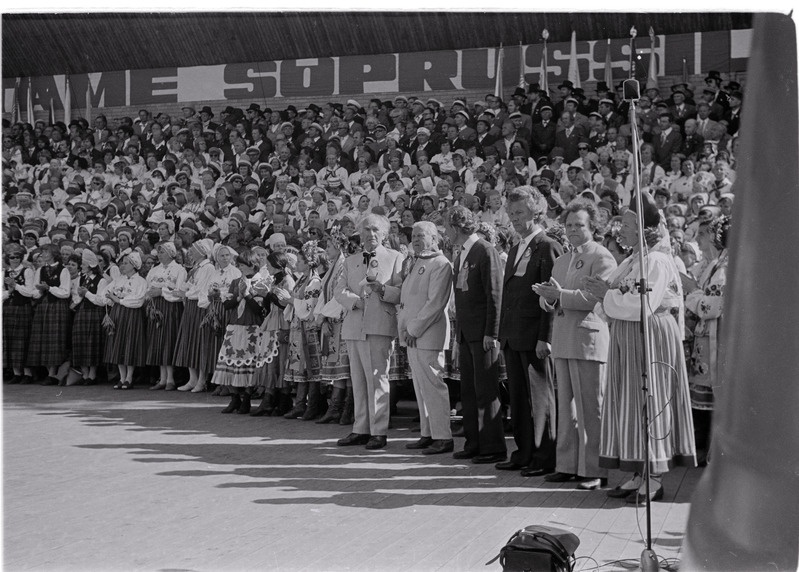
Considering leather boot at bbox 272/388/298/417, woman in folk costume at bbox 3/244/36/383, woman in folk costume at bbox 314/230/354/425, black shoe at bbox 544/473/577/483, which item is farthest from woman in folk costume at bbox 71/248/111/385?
black shoe at bbox 544/473/577/483

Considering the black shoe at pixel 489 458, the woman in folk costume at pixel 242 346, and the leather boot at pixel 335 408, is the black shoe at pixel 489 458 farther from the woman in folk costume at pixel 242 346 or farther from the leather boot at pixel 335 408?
the woman in folk costume at pixel 242 346

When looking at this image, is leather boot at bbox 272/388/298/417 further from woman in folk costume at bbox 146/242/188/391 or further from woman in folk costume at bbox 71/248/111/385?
woman in folk costume at bbox 71/248/111/385

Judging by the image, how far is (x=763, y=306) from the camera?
1759 millimetres

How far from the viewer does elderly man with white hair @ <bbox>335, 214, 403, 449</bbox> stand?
725 centimetres

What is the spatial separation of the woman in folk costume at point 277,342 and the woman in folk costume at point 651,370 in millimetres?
4387

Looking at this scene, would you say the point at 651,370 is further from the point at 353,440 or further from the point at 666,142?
the point at 666,142

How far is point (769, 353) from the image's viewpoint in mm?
1787

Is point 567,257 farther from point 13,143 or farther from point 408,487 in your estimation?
point 13,143

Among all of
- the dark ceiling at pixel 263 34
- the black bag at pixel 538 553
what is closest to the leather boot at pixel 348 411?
the black bag at pixel 538 553

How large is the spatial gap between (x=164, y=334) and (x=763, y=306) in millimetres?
10333

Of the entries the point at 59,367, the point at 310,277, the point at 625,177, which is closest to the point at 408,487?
the point at 310,277

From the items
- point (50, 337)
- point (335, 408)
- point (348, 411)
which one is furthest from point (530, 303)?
point (50, 337)

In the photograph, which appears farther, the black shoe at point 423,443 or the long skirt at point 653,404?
the black shoe at point 423,443

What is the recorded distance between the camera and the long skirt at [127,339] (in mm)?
11547
